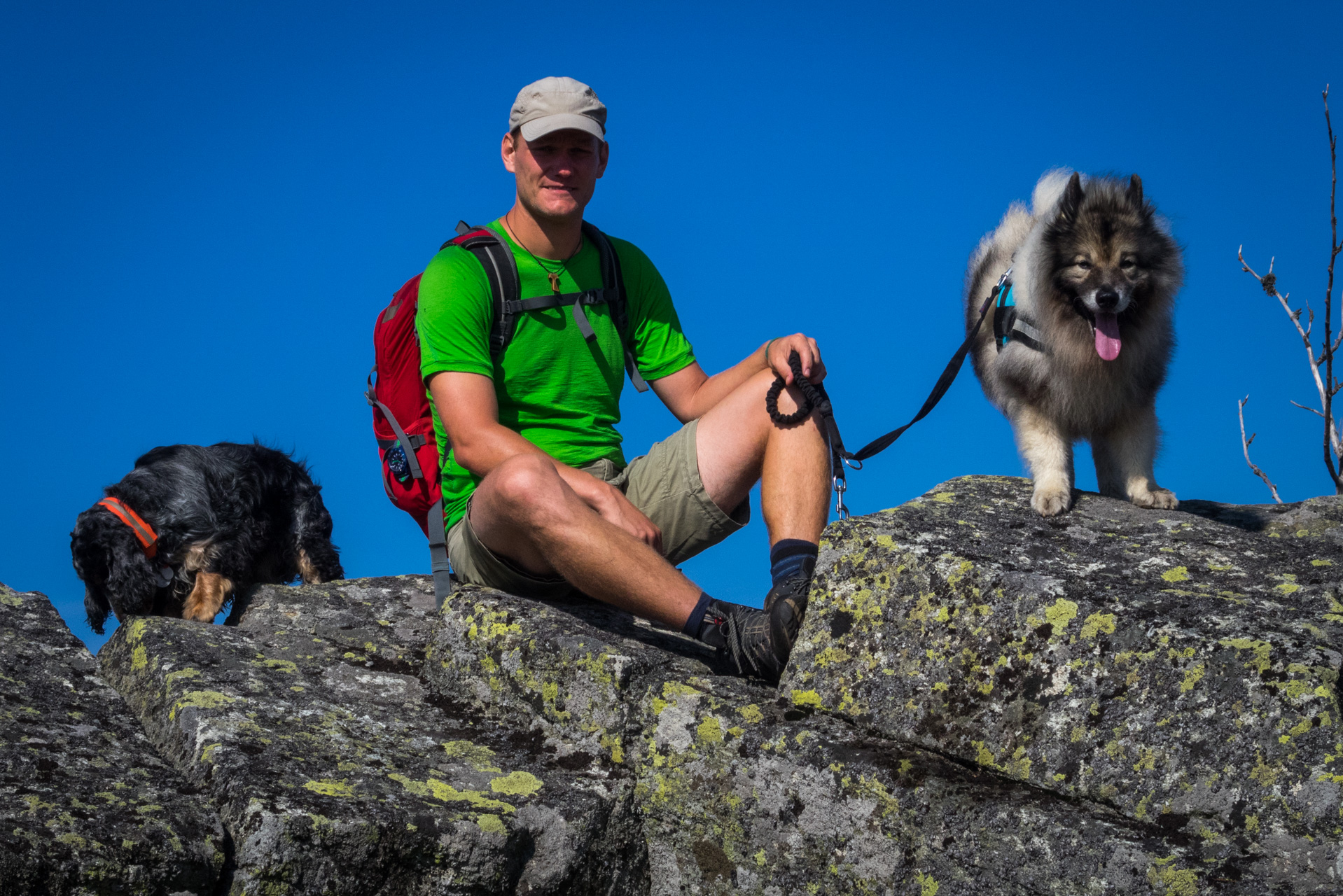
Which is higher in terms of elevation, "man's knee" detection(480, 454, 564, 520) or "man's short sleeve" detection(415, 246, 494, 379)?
"man's short sleeve" detection(415, 246, 494, 379)

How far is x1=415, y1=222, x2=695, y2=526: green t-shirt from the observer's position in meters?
3.46

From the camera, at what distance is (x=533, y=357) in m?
3.66

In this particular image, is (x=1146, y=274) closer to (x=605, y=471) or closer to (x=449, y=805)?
(x=605, y=471)

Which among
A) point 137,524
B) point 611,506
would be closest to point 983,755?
point 611,506

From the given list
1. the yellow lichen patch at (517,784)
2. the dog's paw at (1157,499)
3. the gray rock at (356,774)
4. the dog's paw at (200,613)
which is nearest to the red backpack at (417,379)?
the gray rock at (356,774)

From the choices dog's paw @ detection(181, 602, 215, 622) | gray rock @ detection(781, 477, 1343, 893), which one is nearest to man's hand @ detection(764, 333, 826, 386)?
gray rock @ detection(781, 477, 1343, 893)

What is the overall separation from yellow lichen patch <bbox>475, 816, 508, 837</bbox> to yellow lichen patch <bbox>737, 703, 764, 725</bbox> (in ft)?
2.10

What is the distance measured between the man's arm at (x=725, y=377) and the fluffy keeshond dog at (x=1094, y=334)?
102cm

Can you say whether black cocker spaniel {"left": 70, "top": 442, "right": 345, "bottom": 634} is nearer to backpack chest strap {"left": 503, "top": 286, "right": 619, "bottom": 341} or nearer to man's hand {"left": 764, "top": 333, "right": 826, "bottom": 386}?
backpack chest strap {"left": 503, "top": 286, "right": 619, "bottom": 341}

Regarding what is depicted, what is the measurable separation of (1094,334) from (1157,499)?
65cm

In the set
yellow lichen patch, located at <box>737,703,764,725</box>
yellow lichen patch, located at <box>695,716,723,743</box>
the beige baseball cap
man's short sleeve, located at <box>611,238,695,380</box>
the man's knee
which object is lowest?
yellow lichen patch, located at <box>695,716,723,743</box>

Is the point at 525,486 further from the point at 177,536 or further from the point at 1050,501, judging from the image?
the point at 177,536

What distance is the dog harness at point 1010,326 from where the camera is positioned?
12.8ft

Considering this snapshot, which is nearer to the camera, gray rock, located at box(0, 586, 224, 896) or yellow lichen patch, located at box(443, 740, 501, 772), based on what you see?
gray rock, located at box(0, 586, 224, 896)
